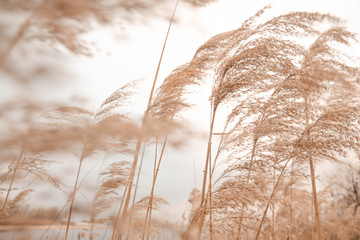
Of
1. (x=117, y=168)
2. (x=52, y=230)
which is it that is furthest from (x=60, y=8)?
(x=52, y=230)

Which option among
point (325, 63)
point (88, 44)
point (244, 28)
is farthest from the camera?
point (325, 63)

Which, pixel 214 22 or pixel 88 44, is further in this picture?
pixel 214 22

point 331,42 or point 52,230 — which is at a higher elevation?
point 331,42

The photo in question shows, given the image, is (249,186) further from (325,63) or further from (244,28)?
(325,63)

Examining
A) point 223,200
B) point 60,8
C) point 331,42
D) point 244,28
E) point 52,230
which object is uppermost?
point 331,42

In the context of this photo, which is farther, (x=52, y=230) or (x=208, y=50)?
(x=208, y=50)

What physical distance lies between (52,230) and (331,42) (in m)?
4.30

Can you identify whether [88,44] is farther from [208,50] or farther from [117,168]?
[208,50]

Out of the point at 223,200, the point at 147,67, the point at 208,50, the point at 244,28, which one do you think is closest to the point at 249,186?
the point at 223,200

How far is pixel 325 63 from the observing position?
3.33 meters

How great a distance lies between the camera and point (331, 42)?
3504mm

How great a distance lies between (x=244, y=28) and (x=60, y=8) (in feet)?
7.40

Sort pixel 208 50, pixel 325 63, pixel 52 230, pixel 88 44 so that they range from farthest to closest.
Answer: pixel 325 63 → pixel 208 50 → pixel 52 230 → pixel 88 44

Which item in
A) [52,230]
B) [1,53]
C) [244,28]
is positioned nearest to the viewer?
[1,53]
